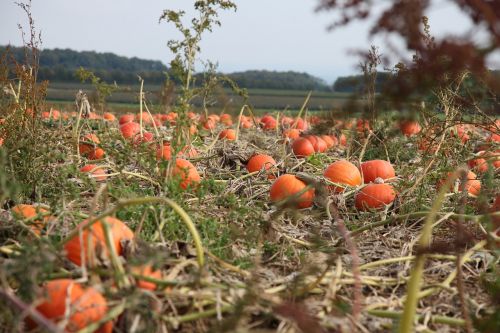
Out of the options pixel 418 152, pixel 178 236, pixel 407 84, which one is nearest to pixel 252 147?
pixel 418 152

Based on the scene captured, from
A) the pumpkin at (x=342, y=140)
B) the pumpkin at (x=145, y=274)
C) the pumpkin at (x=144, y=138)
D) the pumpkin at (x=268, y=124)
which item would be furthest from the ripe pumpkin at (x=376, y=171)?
the pumpkin at (x=268, y=124)

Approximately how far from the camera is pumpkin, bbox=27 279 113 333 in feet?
5.96

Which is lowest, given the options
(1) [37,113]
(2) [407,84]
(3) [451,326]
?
(3) [451,326]

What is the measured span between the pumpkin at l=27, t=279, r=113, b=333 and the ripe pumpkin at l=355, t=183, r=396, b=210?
234cm

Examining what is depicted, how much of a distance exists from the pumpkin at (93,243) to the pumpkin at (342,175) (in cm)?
219

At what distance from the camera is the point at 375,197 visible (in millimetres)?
3904

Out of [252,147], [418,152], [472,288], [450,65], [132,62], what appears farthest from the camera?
[132,62]

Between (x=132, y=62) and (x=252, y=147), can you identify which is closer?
(x=252, y=147)

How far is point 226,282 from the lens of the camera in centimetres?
215

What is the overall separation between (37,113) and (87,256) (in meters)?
2.14

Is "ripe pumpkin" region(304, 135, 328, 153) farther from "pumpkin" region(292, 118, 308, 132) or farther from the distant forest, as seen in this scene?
the distant forest

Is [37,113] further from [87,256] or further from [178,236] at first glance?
[87,256]

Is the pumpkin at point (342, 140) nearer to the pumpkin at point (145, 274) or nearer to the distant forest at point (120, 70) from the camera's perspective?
→ the pumpkin at point (145, 274)

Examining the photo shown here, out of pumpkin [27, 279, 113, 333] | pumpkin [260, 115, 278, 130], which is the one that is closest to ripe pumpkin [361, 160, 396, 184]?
pumpkin [27, 279, 113, 333]
